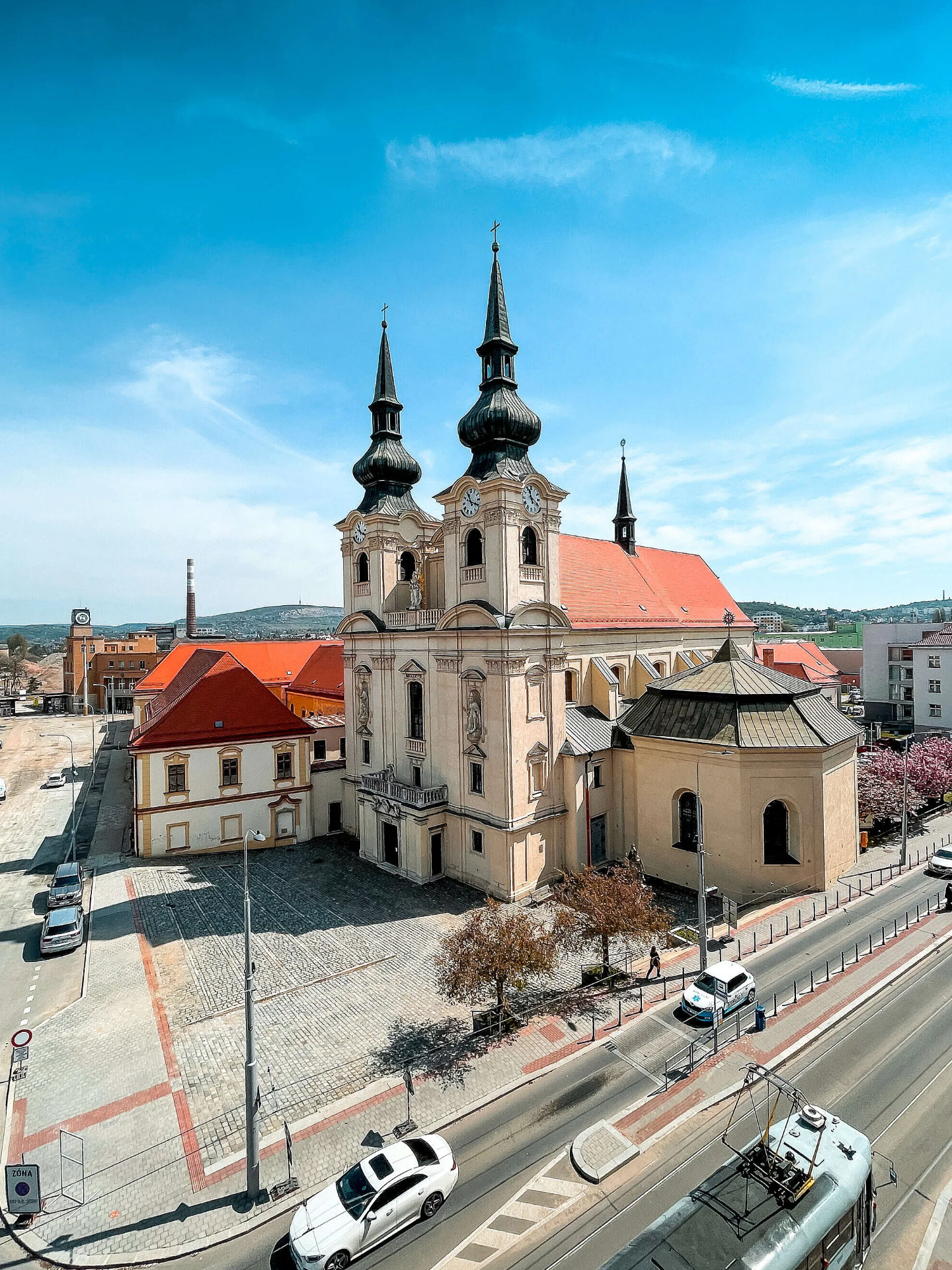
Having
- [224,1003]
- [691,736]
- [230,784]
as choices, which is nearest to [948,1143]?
[691,736]

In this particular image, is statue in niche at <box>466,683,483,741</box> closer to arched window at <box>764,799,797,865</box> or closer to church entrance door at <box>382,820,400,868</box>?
church entrance door at <box>382,820,400,868</box>

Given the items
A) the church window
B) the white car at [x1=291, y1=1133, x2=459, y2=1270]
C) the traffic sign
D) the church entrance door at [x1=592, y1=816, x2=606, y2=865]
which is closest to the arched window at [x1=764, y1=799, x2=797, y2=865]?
the church window

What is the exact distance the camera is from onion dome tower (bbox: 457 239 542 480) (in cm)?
2994

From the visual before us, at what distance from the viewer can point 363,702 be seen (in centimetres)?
3675

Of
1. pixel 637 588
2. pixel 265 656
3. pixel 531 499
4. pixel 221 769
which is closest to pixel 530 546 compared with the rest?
pixel 531 499

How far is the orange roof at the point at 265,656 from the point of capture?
5734 cm

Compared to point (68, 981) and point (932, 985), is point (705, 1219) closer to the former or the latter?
point (932, 985)

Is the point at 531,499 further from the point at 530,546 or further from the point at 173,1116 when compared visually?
the point at 173,1116

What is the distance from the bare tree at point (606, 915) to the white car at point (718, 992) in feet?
6.03

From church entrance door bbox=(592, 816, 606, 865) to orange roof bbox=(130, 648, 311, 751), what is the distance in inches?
699

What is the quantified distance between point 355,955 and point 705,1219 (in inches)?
671

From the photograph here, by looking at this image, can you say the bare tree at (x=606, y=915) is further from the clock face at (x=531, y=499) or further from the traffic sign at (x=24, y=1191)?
the clock face at (x=531, y=499)

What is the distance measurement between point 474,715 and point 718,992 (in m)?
14.8

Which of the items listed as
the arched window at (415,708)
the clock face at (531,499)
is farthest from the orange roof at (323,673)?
the clock face at (531,499)
